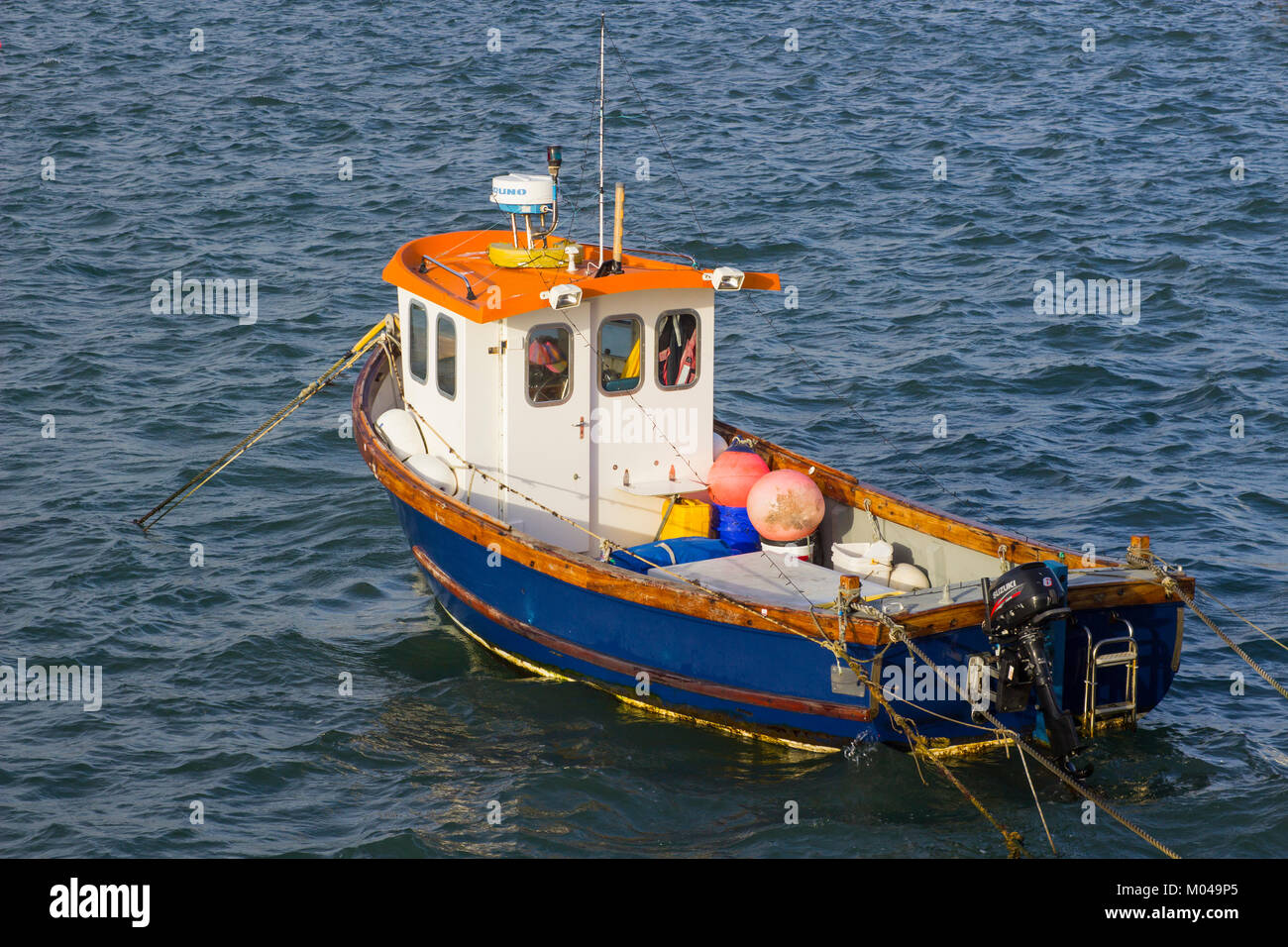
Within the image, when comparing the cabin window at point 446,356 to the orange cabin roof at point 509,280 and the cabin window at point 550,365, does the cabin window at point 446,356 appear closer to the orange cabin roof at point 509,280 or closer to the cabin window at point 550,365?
the orange cabin roof at point 509,280

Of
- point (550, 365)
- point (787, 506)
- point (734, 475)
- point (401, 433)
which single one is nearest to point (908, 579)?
point (787, 506)

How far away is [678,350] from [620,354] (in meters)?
0.48

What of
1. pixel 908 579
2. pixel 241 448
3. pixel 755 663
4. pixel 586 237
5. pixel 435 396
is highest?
→ pixel 586 237

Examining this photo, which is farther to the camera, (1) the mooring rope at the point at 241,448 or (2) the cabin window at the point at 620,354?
(1) the mooring rope at the point at 241,448

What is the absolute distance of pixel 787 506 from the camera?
37.4ft

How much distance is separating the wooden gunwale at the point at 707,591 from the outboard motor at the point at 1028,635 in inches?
9.1

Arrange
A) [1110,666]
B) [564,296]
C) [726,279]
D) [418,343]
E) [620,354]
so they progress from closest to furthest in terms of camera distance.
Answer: [1110,666]
[564,296]
[726,279]
[620,354]
[418,343]

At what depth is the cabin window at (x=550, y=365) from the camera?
38.4ft

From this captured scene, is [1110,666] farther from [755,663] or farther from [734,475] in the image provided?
[734,475]

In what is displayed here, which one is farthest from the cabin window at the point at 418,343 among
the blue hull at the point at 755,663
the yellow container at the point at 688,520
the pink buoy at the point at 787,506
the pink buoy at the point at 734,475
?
the pink buoy at the point at 787,506

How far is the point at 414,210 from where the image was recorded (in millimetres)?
23984

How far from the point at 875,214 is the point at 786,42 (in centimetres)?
921

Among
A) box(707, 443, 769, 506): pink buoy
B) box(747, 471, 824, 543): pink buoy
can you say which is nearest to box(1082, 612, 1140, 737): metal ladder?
box(747, 471, 824, 543): pink buoy
